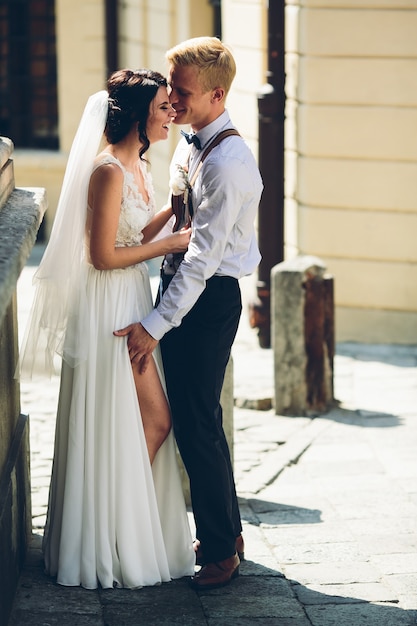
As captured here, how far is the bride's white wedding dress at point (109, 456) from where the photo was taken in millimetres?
4418

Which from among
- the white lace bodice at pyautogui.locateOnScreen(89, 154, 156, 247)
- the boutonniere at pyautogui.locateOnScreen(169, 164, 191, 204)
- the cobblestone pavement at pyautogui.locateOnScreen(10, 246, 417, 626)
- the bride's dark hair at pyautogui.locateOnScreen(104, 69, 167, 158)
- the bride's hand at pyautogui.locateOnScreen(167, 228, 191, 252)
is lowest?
the cobblestone pavement at pyautogui.locateOnScreen(10, 246, 417, 626)

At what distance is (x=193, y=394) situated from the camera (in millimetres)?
4422

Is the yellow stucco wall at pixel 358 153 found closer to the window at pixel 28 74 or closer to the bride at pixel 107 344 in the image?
the bride at pixel 107 344

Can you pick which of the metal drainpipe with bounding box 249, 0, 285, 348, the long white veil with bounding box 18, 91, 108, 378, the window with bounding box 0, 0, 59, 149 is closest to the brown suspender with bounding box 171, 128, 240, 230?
the long white veil with bounding box 18, 91, 108, 378

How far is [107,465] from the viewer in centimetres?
442

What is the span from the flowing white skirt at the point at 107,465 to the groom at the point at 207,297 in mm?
108

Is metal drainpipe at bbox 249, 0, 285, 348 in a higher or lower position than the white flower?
lower

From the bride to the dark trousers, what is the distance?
4.4 inches

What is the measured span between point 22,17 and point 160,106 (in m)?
10.2

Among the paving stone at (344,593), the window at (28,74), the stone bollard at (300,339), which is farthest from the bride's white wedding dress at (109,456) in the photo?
the window at (28,74)

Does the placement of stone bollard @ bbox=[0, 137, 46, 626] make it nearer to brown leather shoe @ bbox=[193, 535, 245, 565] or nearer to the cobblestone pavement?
the cobblestone pavement

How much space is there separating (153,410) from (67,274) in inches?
23.3

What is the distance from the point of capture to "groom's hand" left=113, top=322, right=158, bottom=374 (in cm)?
437

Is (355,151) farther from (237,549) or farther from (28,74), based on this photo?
(28,74)
